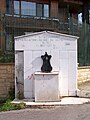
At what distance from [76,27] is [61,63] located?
346cm

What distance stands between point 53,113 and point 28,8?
1589 centimetres

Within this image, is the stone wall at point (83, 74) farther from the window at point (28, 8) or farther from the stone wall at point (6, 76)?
the window at point (28, 8)

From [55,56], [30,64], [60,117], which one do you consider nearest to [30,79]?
[30,64]

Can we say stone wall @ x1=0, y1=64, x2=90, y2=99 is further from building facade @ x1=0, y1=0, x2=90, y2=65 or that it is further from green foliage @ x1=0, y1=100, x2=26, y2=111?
green foliage @ x1=0, y1=100, x2=26, y2=111

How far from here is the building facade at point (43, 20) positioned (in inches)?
491

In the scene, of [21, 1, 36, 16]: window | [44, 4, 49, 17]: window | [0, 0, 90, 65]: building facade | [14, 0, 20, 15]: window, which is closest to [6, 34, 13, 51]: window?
[0, 0, 90, 65]: building facade

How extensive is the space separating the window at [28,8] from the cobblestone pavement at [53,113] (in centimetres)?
1457

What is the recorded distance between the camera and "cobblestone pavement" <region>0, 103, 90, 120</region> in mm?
8102

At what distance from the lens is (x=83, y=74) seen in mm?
13703

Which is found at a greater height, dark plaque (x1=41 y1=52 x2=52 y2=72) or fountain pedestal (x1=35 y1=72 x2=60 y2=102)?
dark plaque (x1=41 y1=52 x2=52 y2=72)

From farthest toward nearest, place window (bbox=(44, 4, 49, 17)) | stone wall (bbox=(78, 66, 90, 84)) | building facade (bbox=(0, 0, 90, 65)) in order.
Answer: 1. window (bbox=(44, 4, 49, 17))
2. stone wall (bbox=(78, 66, 90, 84))
3. building facade (bbox=(0, 0, 90, 65))

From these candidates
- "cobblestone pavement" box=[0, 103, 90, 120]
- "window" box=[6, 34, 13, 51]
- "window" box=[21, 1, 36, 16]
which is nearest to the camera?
"cobblestone pavement" box=[0, 103, 90, 120]

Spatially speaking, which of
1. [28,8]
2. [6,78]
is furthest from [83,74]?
[28,8]

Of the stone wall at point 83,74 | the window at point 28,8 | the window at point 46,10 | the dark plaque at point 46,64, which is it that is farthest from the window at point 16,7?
the dark plaque at point 46,64
